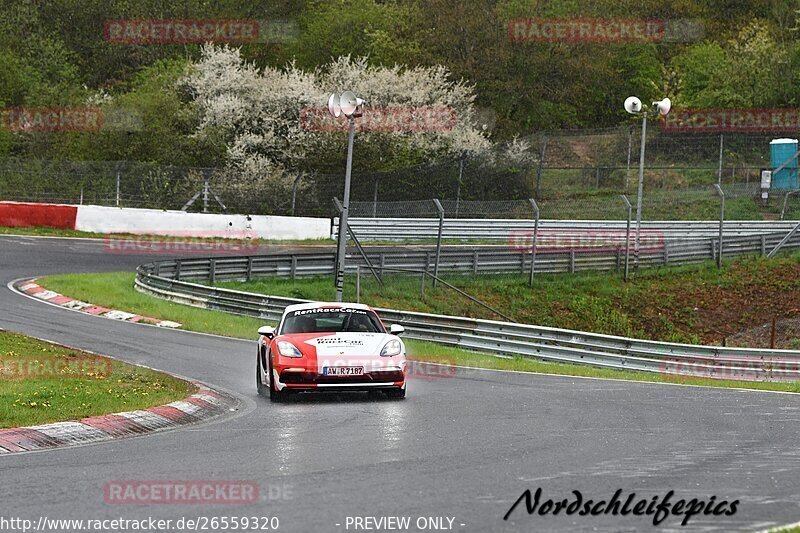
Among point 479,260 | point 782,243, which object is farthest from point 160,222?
point 782,243

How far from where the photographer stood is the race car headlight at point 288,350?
15102mm

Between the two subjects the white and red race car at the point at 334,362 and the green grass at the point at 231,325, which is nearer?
the white and red race car at the point at 334,362

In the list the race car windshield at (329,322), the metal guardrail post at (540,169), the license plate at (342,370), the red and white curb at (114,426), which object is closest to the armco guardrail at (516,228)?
the metal guardrail post at (540,169)

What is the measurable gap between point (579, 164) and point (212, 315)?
25501mm

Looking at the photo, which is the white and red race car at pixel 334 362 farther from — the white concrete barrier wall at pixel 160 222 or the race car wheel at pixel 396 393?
the white concrete barrier wall at pixel 160 222

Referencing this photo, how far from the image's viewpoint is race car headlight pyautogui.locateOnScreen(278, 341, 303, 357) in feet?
49.5

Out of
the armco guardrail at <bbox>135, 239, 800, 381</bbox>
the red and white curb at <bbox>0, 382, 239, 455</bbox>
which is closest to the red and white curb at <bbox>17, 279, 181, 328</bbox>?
the armco guardrail at <bbox>135, 239, 800, 381</bbox>

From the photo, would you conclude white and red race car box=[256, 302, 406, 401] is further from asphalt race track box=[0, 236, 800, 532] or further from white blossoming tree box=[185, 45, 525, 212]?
white blossoming tree box=[185, 45, 525, 212]

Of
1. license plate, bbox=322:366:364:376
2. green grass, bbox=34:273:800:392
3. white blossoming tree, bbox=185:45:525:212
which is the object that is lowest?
green grass, bbox=34:273:800:392

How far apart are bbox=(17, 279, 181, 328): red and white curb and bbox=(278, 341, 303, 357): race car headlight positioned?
1066cm

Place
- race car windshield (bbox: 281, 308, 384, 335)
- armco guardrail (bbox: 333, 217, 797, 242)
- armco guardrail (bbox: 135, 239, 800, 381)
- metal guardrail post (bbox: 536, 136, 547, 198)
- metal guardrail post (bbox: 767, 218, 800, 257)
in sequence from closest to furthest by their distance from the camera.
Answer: race car windshield (bbox: 281, 308, 384, 335) < armco guardrail (bbox: 135, 239, 800, 381) < metal guardrail post (bbox: 767, 218, 800, 257) < armco guardrail (bbox: 333, 217, 797, 242) < metal guardrail post (bbox: 536, 136, 547, 198)

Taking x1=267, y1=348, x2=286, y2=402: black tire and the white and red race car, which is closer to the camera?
the white and red race car

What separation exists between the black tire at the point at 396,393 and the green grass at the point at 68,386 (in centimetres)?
241

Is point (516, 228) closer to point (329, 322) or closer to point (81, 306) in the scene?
point (81, 306)
